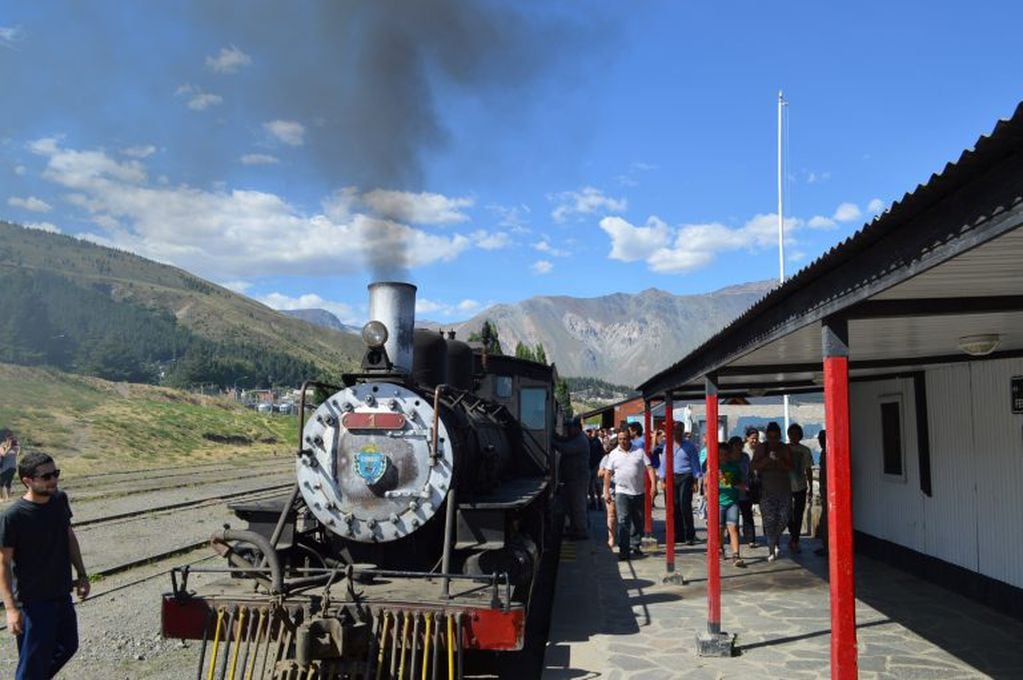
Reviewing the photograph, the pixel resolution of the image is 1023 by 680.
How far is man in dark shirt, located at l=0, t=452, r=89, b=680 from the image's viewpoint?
4.47m

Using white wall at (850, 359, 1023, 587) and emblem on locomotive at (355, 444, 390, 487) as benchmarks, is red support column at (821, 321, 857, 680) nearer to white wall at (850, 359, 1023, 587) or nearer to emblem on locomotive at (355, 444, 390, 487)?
emblem on locomotive at (355, 444, 390, 487)

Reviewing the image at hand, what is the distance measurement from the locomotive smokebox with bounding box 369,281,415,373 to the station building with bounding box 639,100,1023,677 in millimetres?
2466

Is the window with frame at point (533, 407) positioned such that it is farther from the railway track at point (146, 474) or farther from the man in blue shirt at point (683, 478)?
the railway track at point (146, 474)

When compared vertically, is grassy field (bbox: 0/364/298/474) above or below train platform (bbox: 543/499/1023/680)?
above

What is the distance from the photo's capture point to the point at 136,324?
389 feet

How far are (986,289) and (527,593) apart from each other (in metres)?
3.69

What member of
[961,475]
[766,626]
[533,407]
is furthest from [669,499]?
[961,475]

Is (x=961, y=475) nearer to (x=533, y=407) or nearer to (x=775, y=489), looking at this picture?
(x=775, y=489)

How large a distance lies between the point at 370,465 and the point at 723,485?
5.30m

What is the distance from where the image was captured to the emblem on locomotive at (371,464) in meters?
5.70

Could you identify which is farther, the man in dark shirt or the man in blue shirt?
the man in blue shirt

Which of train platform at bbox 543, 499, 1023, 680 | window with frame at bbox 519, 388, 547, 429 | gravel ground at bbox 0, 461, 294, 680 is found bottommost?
gravel ground at bbox 0, 461, 294, 680

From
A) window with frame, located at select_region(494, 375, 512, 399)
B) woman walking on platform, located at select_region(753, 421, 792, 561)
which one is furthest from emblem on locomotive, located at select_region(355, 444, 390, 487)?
woman walking on platform, located at select_region(753, 421, 792, 561)

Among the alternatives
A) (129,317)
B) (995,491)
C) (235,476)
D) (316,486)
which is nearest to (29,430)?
(235,476)
